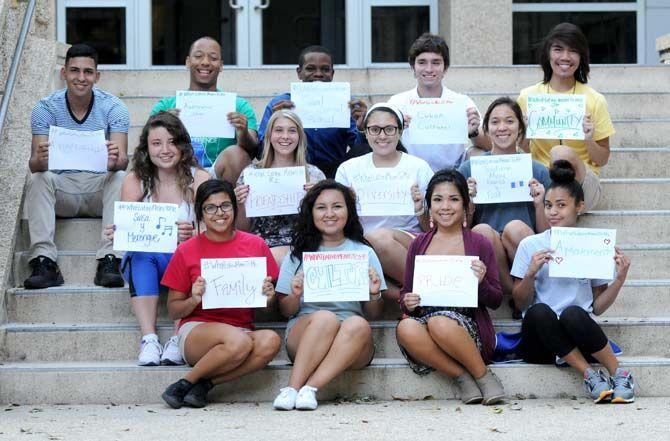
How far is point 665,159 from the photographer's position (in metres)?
9.56

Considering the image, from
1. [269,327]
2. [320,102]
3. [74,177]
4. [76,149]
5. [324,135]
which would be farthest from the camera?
[324,135]

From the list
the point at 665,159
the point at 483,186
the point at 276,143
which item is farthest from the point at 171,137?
the point at 665,159

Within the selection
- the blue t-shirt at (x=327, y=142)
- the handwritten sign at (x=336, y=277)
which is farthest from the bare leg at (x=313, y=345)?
the blue t-shirt at (x=327, y=142)

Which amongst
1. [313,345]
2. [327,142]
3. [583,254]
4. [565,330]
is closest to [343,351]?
[313,345]

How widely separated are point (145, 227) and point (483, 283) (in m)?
1.90

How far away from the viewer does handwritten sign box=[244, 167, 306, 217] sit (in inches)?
300

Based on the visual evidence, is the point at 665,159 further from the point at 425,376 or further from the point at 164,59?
the point at 164,59

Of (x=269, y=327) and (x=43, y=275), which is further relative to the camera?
(x=43, y=275)

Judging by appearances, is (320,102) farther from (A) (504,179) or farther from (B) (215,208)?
(B) (215,208)

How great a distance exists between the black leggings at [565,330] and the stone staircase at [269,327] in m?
0.18

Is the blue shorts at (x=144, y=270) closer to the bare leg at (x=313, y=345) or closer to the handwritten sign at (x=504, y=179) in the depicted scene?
the bare leg at (x=313, y=345)

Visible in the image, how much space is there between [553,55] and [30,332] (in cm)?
371

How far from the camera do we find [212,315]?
7047 mm

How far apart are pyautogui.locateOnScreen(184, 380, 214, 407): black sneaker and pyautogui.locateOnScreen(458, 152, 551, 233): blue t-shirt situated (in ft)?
6.62
